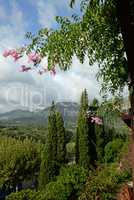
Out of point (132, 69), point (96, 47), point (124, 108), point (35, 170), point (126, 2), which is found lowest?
point (35, 170)

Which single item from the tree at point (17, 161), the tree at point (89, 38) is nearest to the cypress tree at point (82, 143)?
the tree at point (17, 161)

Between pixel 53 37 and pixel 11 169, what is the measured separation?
45081 mm

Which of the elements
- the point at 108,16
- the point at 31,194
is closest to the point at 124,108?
the point at 108,16

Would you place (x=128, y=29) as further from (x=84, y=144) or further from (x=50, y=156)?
(x=84, y=144)

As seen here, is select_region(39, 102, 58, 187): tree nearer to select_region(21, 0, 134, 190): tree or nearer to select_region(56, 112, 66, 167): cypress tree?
select_region(56, 112, 66, 167): cypress tree

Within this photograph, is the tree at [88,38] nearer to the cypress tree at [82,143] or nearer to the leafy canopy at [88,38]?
the leafy canopy at [88,38]

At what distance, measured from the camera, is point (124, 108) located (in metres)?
6.98

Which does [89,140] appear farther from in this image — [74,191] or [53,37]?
[53,37]

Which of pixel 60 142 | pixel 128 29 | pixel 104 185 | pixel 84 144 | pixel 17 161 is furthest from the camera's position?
pixel 84 144

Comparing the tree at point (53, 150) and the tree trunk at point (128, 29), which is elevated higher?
the tree trunk at point (128, 29)

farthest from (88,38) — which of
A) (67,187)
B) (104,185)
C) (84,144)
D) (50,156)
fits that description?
(84,144)

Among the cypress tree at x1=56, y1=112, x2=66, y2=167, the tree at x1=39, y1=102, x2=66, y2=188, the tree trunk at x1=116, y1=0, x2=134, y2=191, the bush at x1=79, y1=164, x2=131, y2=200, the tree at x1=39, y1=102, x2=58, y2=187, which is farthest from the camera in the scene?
the cypress tree at x1=56, y1=112, x2=66, y2=167

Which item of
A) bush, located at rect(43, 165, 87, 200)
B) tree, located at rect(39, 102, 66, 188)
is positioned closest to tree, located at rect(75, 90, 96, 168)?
tree, located at rect(39, 102, 66, 188)

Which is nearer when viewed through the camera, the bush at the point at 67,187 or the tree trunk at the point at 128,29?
the tree trunk at the point at 128,29
